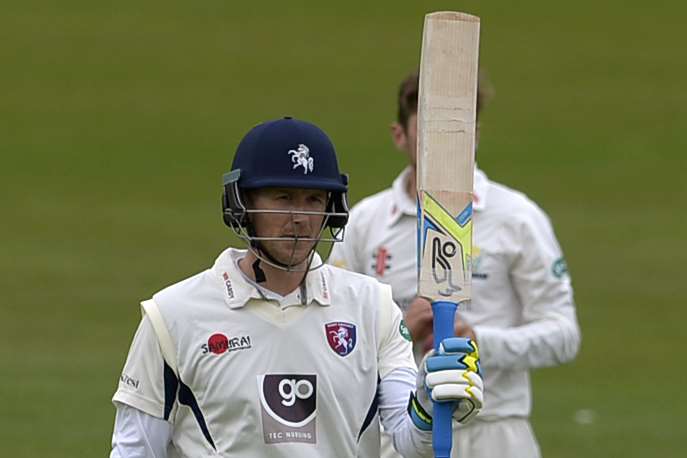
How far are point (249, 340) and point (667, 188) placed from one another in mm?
16865

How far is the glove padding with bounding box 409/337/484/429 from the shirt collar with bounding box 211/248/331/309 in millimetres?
420

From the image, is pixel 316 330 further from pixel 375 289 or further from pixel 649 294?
pixel 649 294

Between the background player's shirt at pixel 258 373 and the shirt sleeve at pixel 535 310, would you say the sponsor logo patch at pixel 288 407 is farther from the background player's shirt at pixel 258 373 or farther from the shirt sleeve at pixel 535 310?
the shirt sleeve at pixel 535 310

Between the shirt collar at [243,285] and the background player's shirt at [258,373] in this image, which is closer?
the background player's shirt at [258,373]

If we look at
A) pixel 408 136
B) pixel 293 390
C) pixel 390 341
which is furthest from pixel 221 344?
pixel 408 136

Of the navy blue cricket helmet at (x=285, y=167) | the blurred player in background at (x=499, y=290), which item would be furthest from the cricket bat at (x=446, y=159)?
the blurred player in background at (x=499, y=290)

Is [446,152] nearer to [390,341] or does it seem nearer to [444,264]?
[444,264]

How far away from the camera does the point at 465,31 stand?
5.04 meters

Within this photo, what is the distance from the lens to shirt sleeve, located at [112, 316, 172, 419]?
5.06 meters

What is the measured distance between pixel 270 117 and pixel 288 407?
18.9 meters

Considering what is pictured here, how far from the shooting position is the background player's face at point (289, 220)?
5039mm

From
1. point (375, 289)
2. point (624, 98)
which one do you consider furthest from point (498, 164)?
point (375, 289)

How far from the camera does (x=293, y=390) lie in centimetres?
504

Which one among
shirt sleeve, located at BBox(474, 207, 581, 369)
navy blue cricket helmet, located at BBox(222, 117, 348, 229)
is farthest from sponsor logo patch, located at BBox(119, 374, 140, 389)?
shirt sleeve, located at BBox(474, 207, 581, 369)
